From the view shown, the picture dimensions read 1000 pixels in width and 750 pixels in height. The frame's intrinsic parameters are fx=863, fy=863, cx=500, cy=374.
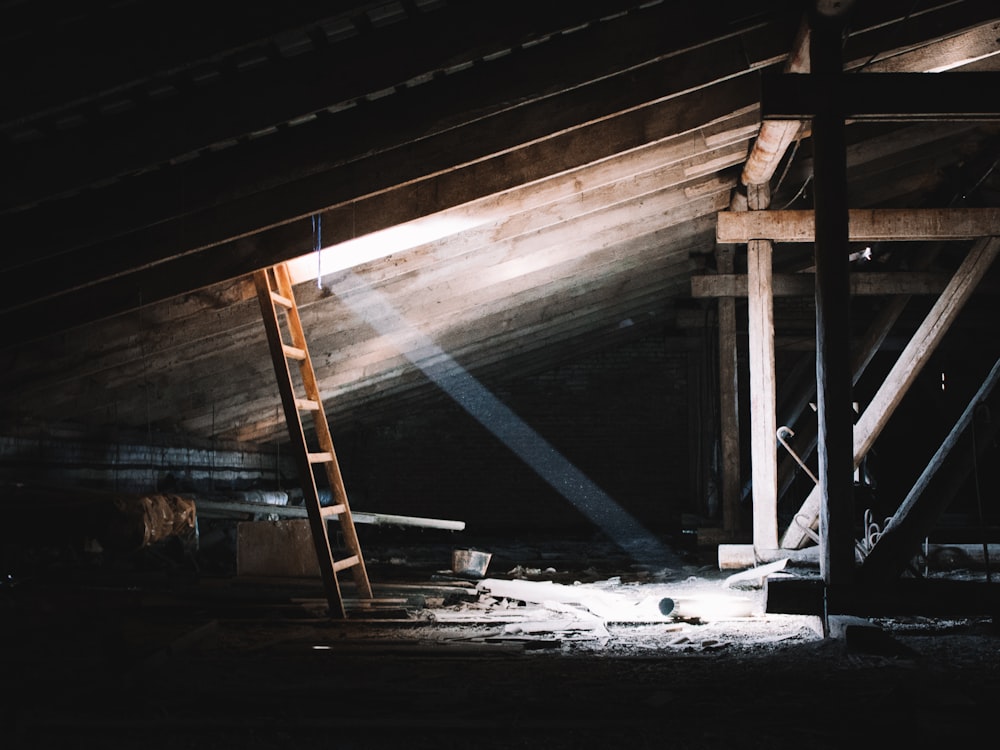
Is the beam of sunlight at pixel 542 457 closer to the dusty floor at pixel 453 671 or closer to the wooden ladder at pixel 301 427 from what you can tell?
the wooden ladder at pixel 301 427

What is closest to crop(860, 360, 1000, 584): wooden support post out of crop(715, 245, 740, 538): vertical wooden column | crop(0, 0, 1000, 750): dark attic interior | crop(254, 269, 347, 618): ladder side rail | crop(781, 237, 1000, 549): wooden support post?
crop(0, 0, 1000, 750): dark attic interior

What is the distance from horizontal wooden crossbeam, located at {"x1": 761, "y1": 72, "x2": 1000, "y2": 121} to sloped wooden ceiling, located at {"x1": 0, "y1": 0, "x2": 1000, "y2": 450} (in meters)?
0.44

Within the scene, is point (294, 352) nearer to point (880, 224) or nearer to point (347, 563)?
point (347, 563)

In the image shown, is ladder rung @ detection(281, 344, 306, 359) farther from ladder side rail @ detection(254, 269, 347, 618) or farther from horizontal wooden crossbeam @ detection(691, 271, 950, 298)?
horizontal wooden crossbeam @ detection(691, 271, 950, 298)

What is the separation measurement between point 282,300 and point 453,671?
2.64m

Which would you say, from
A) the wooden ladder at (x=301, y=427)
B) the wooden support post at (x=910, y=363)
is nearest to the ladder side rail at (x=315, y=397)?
the wooden ladder at (x=301, y=427)

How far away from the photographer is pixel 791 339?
977 centimetres

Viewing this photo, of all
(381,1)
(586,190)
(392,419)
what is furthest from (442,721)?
(392,419)

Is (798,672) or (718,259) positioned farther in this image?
(718,259)

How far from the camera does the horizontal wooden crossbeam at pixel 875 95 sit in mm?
4328

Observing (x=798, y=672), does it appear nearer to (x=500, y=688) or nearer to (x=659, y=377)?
(x=500, y=688)

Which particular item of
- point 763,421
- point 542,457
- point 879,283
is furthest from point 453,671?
Result: point 542,457

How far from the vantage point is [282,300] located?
534cm

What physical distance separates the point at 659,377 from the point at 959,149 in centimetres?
572
